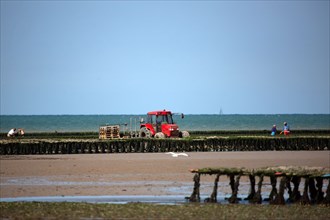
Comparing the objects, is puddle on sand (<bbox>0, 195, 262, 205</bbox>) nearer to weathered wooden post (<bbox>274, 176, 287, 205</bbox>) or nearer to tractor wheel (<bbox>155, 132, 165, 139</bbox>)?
weathered wooden post (<bbox>274, 176, 287, 205</bbox>)

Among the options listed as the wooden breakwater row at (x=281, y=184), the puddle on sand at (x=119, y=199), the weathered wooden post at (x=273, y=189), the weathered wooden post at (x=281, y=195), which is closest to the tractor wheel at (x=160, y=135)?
the puddle on sand at (x=119, y=199)

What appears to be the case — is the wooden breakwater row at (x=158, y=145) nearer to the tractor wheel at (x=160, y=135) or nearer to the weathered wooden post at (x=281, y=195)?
the tractor wheel at (x=160, y=135)

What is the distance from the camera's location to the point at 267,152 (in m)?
48.0

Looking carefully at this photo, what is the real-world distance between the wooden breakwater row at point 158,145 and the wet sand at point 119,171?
206 cm

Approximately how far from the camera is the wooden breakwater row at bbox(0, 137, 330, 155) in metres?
45.5

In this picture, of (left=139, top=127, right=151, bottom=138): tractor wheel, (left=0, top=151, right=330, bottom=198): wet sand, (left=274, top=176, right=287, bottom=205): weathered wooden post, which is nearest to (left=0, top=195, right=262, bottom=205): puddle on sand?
(left=0, top=151, right=330, bottom=198): wet sand

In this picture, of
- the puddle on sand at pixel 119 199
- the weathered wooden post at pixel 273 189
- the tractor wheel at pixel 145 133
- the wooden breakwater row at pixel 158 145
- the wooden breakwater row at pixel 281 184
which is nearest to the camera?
the wooden breakwater row at pixel 281 184

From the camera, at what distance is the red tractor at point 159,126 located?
4897 cm

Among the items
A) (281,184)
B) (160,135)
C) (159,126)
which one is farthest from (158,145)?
(281,184)

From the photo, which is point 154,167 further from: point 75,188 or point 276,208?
point 276,208

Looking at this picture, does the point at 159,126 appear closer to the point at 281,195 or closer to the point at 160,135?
the point at 160,135

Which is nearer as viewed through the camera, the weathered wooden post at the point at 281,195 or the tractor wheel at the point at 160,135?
the weathered wooden post at the point at 281,195

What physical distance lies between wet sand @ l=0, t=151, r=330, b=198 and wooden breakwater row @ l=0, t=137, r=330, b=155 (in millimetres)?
2056

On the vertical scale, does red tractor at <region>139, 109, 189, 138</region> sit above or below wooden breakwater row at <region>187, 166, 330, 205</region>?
above
